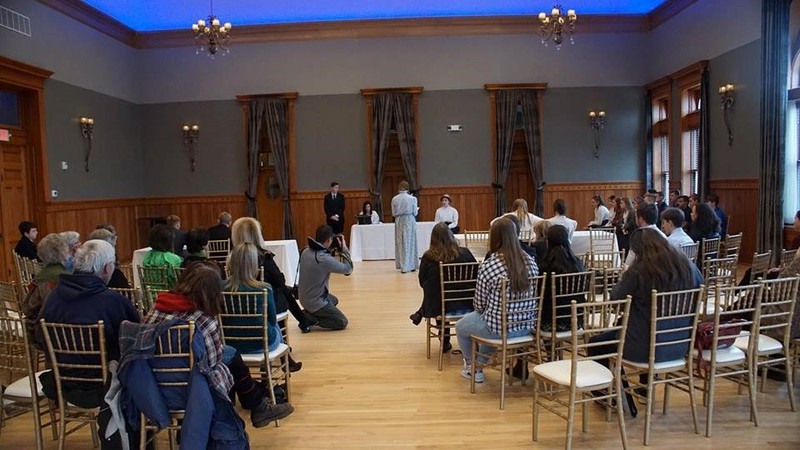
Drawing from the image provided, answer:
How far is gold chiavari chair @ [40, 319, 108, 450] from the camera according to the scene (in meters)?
3.02

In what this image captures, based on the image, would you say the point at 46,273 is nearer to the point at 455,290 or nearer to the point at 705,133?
the point at 455,290

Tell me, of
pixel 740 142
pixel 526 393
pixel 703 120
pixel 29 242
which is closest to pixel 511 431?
pixel 526 393

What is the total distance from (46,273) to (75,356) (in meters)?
0.97

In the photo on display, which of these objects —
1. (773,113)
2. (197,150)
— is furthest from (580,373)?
(197,150)

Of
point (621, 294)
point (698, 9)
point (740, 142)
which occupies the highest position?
point (698, 9)

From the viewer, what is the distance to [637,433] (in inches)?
137

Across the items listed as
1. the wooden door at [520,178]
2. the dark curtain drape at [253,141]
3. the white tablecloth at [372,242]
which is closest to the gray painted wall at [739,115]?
the wooden door at [520,178]

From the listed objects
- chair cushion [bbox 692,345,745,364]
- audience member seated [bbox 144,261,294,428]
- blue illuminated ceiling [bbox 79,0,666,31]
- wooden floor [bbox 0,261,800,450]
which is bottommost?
wooden floor [bbox 0,261,800,450]

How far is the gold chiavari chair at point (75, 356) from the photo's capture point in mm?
3020

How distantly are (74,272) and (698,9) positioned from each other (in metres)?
11.4

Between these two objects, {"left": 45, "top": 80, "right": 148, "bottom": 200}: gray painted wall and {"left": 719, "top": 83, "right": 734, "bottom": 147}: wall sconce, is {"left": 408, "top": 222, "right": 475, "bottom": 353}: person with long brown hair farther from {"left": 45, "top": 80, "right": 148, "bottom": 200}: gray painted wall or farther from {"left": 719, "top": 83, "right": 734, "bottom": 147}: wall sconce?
{"left": 45, "top": 80, "right": 148, "bottom": 200}: gray painted wall

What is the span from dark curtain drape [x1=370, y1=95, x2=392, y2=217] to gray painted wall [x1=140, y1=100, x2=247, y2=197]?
9.70 ft

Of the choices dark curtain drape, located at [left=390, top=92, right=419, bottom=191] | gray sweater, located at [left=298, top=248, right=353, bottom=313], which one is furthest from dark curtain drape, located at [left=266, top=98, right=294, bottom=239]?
gray sweater, located at [left=298, top=248, right=353, bottom=313]

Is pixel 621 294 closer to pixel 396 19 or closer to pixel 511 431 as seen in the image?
pixel 511 431
